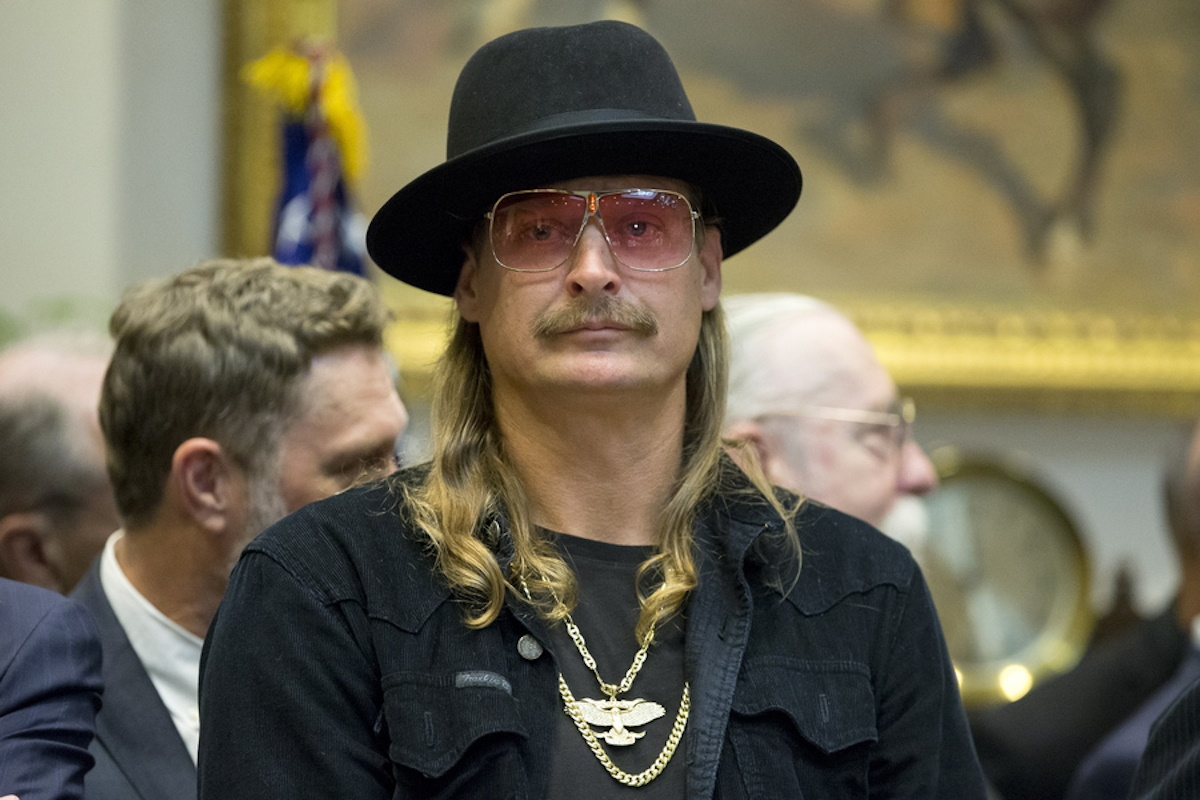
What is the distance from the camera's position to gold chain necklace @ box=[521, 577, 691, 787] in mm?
2029

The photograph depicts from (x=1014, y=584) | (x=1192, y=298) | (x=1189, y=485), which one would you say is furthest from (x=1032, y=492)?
(x=1189, y=485)

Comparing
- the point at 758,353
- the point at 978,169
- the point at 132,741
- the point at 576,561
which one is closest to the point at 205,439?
the point at 132,741

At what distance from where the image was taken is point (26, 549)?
120 inches

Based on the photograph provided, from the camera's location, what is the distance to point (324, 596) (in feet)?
6.66

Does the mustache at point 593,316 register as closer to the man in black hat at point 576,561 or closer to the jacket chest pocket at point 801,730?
the man in black hat at point 576,561

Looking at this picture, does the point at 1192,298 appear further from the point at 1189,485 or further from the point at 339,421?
the point at 339,421

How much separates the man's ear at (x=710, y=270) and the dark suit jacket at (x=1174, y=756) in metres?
0.92

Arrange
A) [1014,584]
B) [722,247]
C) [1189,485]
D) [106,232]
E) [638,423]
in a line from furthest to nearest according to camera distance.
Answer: [1014,584], [106,232], [1189,485], [722,247], [638,423]

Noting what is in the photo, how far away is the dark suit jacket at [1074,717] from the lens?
4.03 m

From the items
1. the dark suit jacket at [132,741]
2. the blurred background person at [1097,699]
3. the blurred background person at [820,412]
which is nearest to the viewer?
the dark suit jacket at [132,741]

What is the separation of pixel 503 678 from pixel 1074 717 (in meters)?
2.50

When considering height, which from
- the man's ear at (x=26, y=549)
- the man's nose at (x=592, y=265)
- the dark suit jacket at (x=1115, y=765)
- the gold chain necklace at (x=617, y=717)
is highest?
the man's nose at (x=592, y=265)

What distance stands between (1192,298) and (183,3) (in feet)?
13.0

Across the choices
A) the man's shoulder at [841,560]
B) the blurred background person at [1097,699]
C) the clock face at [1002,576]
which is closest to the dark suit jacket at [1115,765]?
the blurred background person at [1097,699]
